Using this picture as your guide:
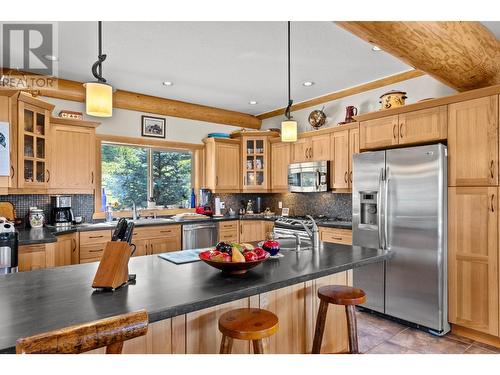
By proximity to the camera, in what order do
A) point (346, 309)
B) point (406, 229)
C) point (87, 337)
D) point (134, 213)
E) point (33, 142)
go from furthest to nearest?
point (134, 213) → point (33, 142) → point (406, 229) → point (346, 309) → point (87, 337)

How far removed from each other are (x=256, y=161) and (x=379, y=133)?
2.34 metres

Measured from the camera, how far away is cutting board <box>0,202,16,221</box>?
3.49 metres

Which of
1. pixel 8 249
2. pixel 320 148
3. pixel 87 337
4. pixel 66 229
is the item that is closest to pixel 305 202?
pixel 320 148

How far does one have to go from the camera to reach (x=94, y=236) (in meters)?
3.73

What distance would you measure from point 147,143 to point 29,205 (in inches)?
69.2

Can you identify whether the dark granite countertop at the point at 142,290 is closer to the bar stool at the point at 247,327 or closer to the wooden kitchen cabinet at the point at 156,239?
the bar stool at the point at 247,327

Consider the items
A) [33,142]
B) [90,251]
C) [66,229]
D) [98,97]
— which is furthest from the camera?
[90,251]

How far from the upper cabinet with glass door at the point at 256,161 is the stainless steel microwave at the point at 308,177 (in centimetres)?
54

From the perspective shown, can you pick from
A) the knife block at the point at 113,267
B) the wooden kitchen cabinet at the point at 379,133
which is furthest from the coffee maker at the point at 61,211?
the wooden kitchen cabinet at the point at 379,133

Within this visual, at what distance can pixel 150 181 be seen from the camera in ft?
16.4

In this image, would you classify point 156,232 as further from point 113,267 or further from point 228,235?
point 113,267

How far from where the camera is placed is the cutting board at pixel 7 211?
11.5 ft

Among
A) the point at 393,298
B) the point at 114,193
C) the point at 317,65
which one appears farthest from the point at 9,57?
the point at 393,298

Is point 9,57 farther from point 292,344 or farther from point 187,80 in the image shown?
point 292,344
